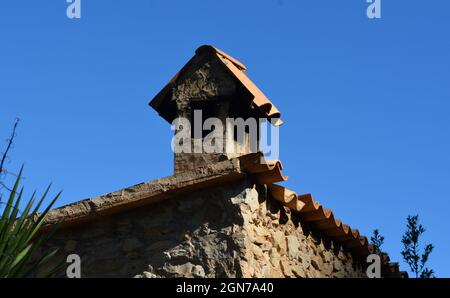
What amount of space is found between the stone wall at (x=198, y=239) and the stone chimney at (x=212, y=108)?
2.47 feet

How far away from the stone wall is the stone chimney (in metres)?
0.75

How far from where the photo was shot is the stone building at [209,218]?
21.8 feet

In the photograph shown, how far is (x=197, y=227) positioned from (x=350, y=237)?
76.4 inches

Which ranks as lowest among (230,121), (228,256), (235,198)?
(228,256)

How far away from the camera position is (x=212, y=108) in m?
7.86

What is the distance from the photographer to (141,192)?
7016 mm

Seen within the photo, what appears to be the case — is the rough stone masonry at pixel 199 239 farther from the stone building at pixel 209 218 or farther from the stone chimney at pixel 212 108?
the stone chimney at pixel 212 108

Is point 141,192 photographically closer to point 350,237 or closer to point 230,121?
point 230,121

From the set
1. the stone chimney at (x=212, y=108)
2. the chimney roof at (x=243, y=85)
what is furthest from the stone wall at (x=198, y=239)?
the chimney roof at (x=243, y=85)

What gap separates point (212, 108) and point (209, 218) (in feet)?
4.54

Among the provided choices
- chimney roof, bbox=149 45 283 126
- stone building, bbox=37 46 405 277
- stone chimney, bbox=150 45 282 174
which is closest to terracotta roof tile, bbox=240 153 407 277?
stone building, bbox=37 46 405 277

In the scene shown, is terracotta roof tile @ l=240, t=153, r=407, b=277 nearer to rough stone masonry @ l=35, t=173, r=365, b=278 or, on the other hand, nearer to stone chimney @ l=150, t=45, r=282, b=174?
rough stone masonry @ l=35, t=173, r=365, b=278

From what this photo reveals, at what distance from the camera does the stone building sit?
6648 mm
